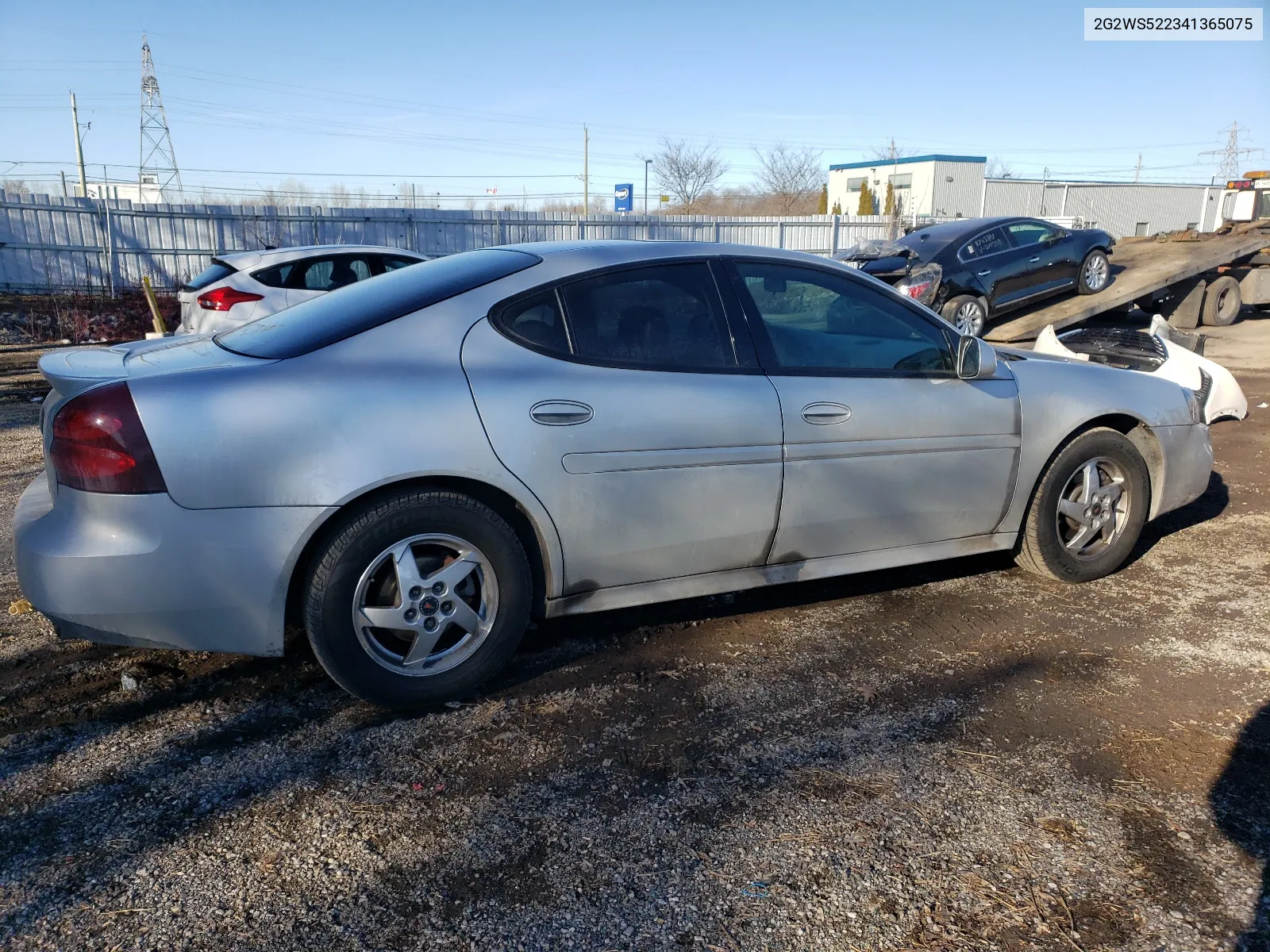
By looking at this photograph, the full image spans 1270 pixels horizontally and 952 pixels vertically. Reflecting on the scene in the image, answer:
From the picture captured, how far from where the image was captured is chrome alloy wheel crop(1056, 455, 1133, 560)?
4461 millimetres

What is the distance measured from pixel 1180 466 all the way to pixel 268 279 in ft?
28.7

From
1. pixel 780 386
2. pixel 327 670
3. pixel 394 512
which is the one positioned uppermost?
pixel 780 386

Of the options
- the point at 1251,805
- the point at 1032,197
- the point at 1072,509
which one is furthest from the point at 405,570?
the point at 1032,197

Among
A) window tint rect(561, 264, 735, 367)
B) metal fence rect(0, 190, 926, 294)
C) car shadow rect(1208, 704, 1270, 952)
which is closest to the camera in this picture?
car shadow rect(1208, 704, 1270, 952)

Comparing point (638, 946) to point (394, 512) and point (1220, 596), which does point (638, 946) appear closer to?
point (394, 512)

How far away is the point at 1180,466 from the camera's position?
4.77m

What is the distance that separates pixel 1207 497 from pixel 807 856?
4.98 metres

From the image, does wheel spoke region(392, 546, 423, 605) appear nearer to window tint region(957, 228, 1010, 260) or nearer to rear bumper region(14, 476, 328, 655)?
rear bumper region(14, 476, 328, 655)

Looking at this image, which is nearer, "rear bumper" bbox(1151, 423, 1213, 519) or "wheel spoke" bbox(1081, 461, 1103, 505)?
"wheel spoke" bbox(1081, 461, 1103, 505)

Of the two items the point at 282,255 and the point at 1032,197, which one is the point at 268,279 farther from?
the point at 1032,197

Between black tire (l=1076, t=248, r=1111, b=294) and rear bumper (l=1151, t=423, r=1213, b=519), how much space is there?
9565mm

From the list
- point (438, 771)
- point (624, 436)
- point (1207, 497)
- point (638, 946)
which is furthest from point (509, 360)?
point (1207, 497)

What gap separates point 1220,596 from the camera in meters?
4.46

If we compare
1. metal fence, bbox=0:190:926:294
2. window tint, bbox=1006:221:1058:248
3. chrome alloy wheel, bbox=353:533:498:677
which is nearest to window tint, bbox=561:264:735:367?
chrome alloy wheel, bbox=353:533:498:677
